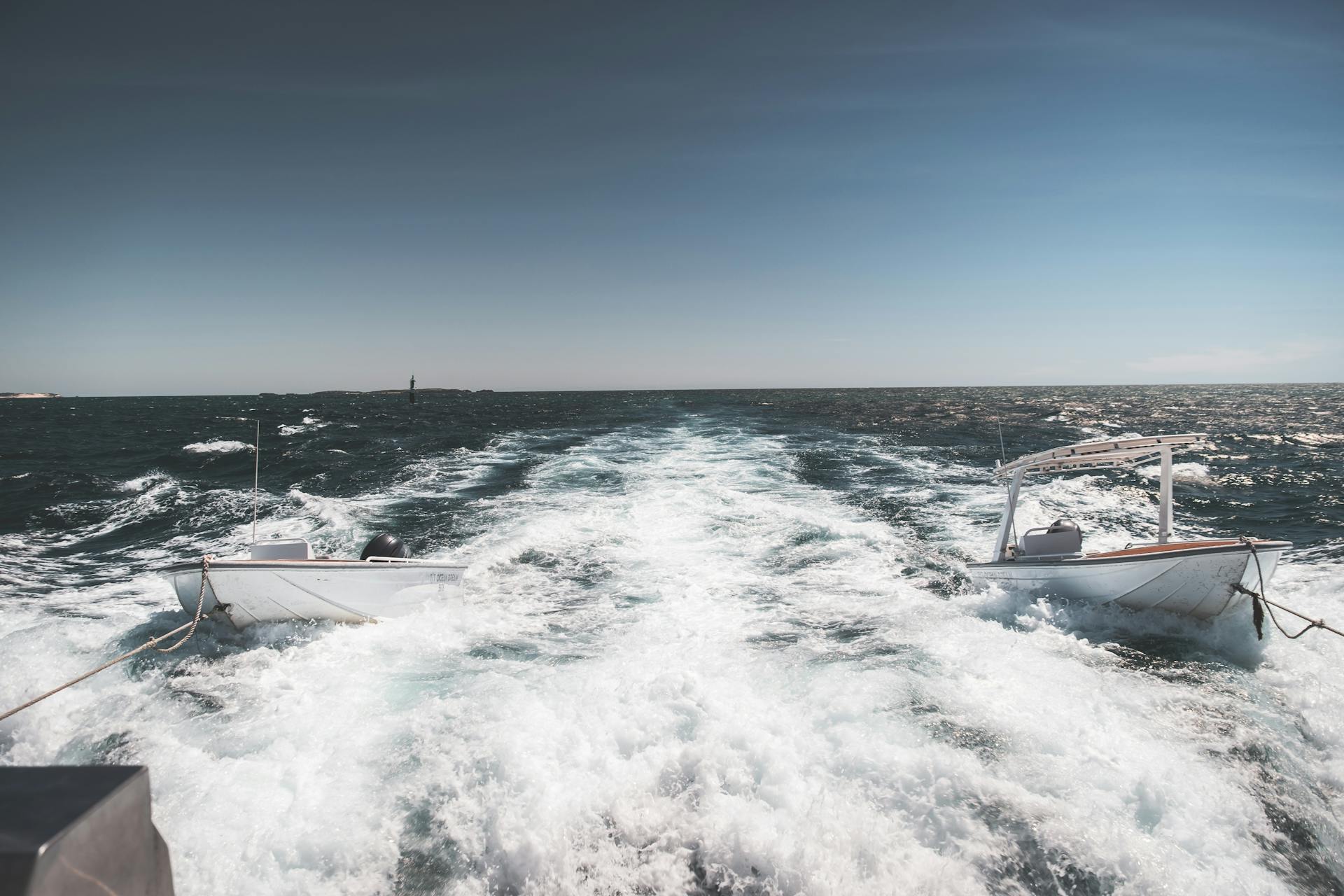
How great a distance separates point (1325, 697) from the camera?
261 inches

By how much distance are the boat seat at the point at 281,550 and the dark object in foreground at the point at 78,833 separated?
7.77 m

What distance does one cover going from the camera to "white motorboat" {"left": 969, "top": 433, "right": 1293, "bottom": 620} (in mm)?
7691

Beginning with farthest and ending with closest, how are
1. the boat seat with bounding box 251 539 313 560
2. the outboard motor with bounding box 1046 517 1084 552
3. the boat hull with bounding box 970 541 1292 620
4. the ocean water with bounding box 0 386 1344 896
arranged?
the outboard motor with bounding box 1046 517 1084 552
the boat seat with bounding box 251 539 313 560
the boat hull with bounding box 970 541 1292 620
the ocean water with bounding box 0 386 1344 896

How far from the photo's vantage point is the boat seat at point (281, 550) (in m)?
8.62

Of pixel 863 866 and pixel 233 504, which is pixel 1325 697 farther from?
pixel 233 504

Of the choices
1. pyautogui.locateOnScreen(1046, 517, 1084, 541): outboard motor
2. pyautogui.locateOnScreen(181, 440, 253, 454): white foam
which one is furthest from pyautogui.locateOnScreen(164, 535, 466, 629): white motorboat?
pyautogui.locateOnScreen(181, 440, 253, 454): white foam

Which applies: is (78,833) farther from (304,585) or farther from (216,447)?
(216,447)

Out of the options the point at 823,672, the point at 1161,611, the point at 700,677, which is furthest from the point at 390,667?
the point at 1161,611

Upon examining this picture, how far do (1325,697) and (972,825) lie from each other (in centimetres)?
555

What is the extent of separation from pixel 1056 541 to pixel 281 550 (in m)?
13.0

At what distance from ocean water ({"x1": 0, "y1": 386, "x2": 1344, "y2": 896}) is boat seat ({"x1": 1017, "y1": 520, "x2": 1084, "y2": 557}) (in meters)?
0.94

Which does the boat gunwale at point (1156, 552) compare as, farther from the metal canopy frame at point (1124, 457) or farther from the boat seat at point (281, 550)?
the boat seat at point (281, 550)

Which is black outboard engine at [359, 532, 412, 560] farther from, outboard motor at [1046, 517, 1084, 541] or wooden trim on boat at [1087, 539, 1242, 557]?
wooden trim on boat at [1087, 539, 1242, 557]

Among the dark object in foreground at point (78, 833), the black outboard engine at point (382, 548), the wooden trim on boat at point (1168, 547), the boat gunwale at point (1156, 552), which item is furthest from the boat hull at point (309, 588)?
the wooden trim on boat at point (1168, 547)
